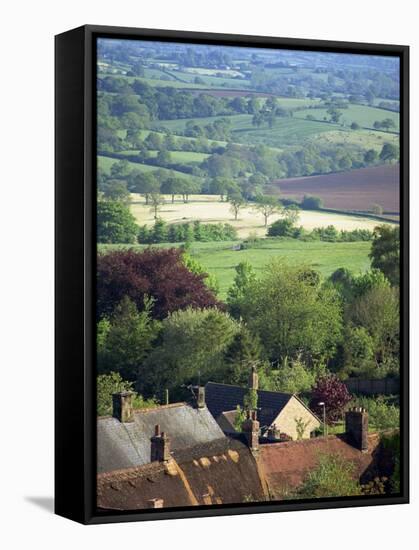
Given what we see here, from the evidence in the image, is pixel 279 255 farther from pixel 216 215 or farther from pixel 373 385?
pixel 373 385

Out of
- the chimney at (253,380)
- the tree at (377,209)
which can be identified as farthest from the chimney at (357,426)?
the tree at (377,209)

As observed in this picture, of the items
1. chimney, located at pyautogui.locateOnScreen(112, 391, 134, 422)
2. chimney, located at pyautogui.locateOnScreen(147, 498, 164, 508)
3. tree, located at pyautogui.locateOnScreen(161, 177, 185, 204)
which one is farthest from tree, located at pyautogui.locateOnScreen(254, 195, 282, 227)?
chimney, located at pyautogui.locateOnScreen(147, 498, 164, 508)

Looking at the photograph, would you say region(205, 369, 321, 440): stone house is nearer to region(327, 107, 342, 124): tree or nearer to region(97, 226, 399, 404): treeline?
region(97, 226, 399, 404): treeline

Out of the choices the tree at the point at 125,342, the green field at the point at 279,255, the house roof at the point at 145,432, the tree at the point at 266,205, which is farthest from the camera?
the tree at the point at 266,205

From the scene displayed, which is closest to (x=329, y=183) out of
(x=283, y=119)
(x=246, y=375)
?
(x=283, y=119)

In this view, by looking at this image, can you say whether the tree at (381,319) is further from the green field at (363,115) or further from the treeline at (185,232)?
the green field at (363,115)

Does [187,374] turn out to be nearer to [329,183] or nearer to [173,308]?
[173,308]

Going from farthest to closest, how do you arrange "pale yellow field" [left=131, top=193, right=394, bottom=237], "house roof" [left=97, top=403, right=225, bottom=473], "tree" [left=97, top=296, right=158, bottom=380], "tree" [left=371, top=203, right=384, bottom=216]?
"tree" [left=371, top=203, right=384, bottom=216]
"pale yellow field" [left=131, top=193, right=394, bottom=237]
"tree" [left=97, top=296, right=158, bottom=380]
"house roof" [left=97, top=403, right=225, bottom=473]
